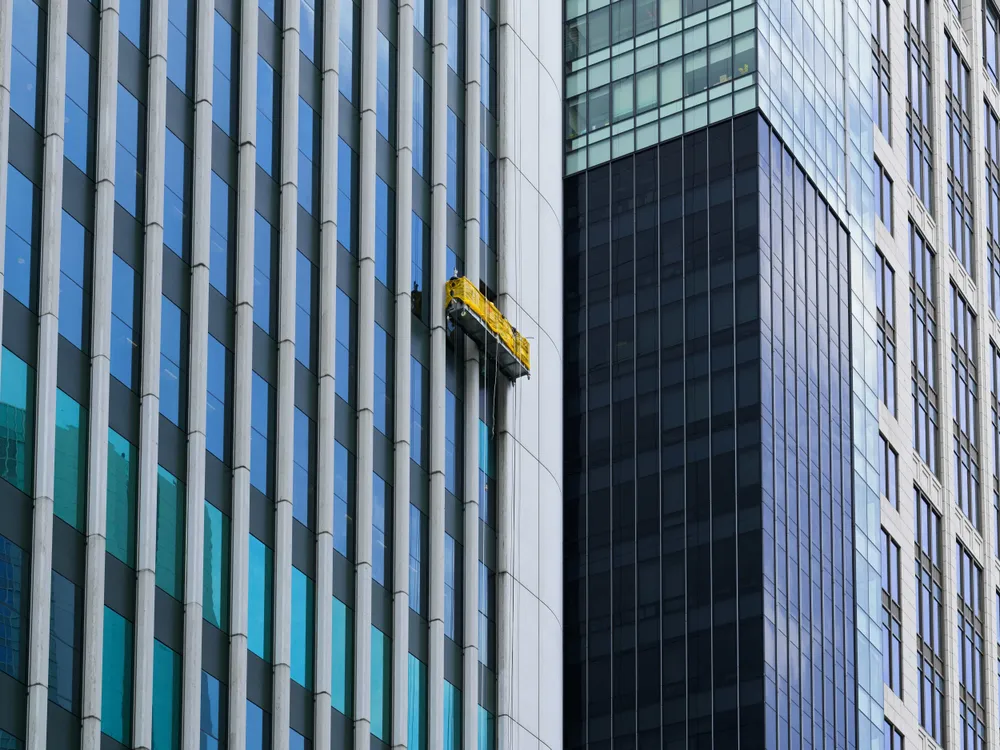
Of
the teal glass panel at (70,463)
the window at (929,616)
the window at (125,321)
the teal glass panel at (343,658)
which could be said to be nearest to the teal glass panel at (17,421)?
the teal glass panel at (70,463)

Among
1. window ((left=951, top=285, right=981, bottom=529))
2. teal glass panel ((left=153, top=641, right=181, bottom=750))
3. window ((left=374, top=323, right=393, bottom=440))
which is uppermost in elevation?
window ((left=951, top=285, right=981, bottom=529))

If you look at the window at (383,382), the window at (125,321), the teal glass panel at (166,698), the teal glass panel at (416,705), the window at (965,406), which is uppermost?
the window at (965,406)

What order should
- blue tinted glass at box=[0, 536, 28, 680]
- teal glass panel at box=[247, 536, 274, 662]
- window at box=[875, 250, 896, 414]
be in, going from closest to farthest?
blue tinted glass at box=[0, 536, 28, 680], teal glass panel at box=[247, 536, 274, 662], window at box=[875, 250, 896, 414]

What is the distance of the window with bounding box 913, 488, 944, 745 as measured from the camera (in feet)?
299

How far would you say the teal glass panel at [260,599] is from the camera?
47844mm

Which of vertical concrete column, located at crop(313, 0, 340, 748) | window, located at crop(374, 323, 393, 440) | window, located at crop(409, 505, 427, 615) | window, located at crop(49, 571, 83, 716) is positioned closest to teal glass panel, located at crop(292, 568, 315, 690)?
vertical concrete column, located at crop(313, 0, 340, 748)

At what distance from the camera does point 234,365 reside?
1933 inches

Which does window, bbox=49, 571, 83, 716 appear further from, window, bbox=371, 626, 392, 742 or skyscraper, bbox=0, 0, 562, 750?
window, bbox=371, 626, 392, 742

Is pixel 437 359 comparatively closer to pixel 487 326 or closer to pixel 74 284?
pixel 487 326

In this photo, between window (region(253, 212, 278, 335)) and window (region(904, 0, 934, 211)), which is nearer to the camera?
window (region(253, 212, 278, 335))

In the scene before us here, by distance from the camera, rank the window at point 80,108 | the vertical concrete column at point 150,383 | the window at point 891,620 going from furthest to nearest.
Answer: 1. the window at point 891,620
2. the window at point 80,108
3. the vertical concrete column at point 150,383

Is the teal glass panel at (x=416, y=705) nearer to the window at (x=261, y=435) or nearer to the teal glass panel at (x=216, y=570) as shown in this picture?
the window at (x=261, y=435)

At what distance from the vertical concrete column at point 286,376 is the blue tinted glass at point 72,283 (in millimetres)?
6518

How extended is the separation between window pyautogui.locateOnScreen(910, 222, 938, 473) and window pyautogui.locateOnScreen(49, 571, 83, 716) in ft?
191
